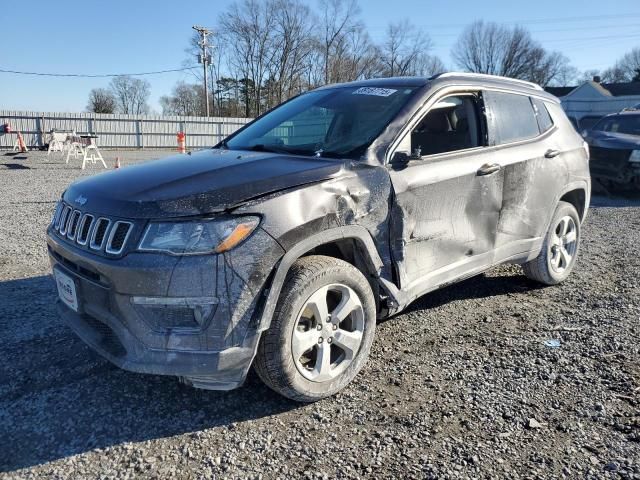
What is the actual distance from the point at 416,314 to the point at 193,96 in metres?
66.4

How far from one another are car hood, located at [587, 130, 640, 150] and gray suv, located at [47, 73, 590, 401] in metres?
7.19

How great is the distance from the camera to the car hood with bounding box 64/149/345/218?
2.45 metres

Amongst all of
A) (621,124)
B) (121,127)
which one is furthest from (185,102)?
(621,124)

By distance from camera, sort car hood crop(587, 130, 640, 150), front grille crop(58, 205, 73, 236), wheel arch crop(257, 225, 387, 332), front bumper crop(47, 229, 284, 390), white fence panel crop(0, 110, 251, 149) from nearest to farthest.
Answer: front bumper crop(47, 229, 284, 390)
wheel arch crop(257, 225, 387, 332)
front grille crop(58, 205, 73, 236)
car hood crop(587, 130, 640, 150)
white fence panel crop(0, 110, 251, 149)

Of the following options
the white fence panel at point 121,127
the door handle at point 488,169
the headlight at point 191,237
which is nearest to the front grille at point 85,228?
the headlight at point 191,237

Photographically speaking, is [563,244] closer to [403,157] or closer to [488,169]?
[488,169]

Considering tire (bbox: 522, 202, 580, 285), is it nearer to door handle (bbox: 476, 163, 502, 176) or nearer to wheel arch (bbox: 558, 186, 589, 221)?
wheel arch (bbox: 558, 186, 589, 221)

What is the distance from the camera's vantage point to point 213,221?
94.7 inches

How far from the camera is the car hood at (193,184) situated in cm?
245

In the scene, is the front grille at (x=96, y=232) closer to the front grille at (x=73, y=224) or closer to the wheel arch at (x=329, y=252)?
the front grille at (x=73, y=224)

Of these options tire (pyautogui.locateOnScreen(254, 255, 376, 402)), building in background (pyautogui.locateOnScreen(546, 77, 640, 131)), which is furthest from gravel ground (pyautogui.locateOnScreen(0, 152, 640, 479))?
building in background (pyautogui.locateOnScreen(546, 77, 640, 131))

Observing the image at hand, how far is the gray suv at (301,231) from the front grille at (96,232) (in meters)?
0.01

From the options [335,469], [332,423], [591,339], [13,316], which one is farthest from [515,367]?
[13,316]

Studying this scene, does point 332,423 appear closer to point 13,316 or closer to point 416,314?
point 416,314
